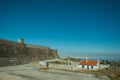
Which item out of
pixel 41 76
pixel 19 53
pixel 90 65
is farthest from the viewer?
pixel 19 53

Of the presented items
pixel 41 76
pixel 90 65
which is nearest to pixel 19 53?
pixel 90 65

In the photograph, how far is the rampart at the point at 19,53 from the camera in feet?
146

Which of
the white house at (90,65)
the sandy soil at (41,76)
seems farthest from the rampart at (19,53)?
the white house at (90,65)

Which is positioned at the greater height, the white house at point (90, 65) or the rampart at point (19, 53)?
the rampart at point (19, 53)

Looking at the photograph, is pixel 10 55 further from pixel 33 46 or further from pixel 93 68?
pixel 93 68

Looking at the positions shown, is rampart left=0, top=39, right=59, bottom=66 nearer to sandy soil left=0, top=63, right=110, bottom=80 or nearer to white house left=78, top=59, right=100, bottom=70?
sandy soil left=0, top=63, right=110, bottom=80

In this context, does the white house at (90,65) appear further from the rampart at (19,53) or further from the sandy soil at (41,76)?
the rampart at (19,53)

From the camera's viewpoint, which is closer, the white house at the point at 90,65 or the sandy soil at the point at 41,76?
the sandy soil at the point at 41,76

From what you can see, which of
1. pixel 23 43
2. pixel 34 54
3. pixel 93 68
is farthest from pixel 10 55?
pixel 93 68

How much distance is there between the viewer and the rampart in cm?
4453

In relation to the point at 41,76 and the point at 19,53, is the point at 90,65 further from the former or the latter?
the point at 41,76

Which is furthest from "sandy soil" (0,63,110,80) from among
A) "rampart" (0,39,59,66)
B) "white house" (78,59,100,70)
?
"white house" (78,59,100,70)

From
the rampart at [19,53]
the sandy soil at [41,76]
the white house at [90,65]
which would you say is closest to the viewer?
the sandy soil at [41,76]

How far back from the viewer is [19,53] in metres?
50.8
